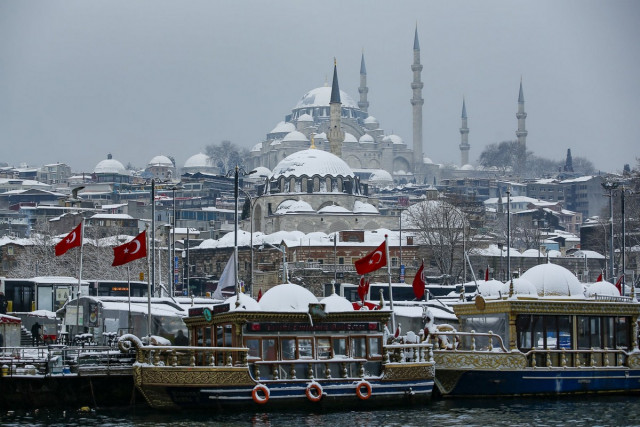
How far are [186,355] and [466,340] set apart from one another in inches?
252

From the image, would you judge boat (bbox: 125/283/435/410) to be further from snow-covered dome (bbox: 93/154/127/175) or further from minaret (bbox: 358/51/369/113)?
minaret (bbox: 358/51/369/113)

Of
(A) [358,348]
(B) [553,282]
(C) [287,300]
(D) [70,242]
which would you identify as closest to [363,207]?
(D) [70,242]

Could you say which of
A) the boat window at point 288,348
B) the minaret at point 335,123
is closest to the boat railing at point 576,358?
the boat window at point 288,348

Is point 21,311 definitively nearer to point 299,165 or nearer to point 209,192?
point 299,165

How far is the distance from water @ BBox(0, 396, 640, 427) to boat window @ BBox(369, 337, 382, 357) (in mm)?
1115

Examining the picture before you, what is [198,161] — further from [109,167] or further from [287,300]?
[287,300]

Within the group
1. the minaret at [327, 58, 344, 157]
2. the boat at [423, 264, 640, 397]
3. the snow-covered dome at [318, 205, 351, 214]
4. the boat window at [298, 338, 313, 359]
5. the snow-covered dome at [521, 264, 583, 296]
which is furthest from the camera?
the minaret at [327, 58, 344, 157]

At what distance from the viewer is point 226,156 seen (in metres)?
185

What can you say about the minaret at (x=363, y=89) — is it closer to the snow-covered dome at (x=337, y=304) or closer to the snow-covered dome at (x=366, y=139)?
the snow-covered dome at (x=366, y=139)

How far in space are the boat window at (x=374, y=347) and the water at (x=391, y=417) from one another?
1.11 m

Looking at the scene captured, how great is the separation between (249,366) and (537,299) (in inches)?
248

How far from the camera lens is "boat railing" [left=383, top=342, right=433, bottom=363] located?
24953mm

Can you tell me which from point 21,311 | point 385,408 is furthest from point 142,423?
point 21,311

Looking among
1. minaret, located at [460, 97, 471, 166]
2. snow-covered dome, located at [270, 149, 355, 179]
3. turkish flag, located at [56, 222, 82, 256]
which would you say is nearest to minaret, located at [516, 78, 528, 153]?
minaret, located at [460, 97, 471, 166]
